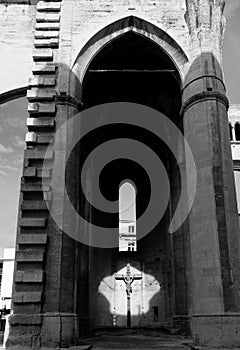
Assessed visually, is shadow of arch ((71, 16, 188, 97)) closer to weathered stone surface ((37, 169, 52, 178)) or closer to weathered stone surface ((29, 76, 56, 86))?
weathered stone surface ((29, 76, 56, 86))

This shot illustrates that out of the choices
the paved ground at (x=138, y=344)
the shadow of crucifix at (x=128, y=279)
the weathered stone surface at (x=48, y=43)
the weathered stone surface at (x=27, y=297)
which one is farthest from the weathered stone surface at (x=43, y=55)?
the shadow of crucifix at (x=128, y=279)

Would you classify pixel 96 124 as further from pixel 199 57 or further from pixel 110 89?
pixel 199 57

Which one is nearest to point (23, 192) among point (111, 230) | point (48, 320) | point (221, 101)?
point (48, 320)

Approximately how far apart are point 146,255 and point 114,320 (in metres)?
4.04

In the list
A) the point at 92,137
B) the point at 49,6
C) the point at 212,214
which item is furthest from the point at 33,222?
the point at 92,137

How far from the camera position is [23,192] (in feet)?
40.6

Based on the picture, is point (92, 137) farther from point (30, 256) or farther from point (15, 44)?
point (30, 256)

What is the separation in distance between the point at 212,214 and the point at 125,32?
24.4 feet

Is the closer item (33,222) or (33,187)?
(33,222)

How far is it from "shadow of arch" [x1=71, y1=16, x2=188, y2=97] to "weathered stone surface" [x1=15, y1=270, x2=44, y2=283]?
6625 millimetres

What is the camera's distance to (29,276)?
36.9 feet

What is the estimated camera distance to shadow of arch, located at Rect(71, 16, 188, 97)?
45.6ft

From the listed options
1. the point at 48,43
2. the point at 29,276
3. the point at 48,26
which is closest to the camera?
the point at 29,276

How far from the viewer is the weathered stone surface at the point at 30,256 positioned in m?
11.4
